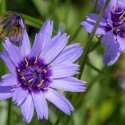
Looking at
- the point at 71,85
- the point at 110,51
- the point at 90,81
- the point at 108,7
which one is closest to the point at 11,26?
the point at 71,85

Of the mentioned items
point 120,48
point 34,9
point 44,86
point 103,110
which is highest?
point 120,48

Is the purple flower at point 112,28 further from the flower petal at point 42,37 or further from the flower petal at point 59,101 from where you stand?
the flower petal at point 59,101

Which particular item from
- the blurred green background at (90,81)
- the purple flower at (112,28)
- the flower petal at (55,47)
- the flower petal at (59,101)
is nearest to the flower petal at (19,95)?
the flower petal at (59,101)

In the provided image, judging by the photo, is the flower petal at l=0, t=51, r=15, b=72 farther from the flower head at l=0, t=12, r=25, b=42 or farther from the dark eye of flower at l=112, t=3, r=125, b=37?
the dark eye of flower at l=112, t=3, r=125, b=37

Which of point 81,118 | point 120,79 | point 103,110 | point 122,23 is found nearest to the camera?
→ point 122,23

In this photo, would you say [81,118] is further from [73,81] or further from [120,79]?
[73,81]

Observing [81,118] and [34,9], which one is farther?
[34,9]

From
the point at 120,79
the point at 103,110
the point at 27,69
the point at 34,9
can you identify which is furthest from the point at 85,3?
the point at 27,69
